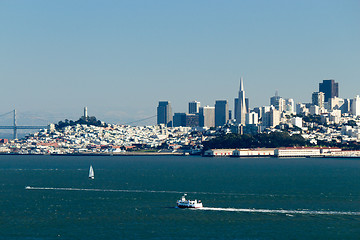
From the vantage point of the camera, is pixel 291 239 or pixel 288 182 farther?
pixel 288 182

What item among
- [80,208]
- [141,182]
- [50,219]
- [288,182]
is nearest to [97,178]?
[141,182]

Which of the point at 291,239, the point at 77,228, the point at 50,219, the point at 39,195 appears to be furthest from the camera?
the point at 39,195

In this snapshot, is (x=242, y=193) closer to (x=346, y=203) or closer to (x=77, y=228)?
(x=346, y=203)

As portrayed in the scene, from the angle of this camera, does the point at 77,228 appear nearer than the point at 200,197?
Yes

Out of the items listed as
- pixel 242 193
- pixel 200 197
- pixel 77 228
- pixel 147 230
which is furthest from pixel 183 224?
pixel 242 193

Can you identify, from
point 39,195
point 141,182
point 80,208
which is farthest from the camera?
point 141,182

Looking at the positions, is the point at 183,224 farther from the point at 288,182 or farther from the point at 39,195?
the point at 288,182

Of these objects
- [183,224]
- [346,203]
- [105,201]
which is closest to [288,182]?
[346,203]

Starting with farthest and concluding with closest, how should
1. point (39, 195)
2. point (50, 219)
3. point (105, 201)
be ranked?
point (39, 195) → point (105, 201) → point (50, 219)

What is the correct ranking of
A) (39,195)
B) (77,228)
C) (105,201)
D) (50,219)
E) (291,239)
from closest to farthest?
1. (291,239)
2. (77,228)
3. (50,219)
4. (105,201)
5. (39,195)
